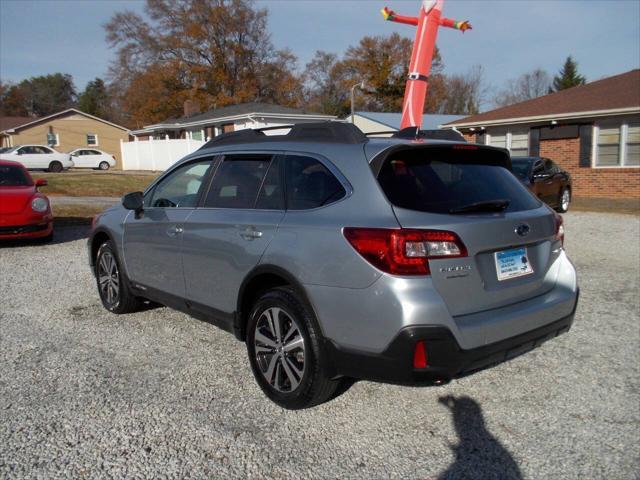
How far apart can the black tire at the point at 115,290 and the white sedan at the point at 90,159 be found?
34.2m

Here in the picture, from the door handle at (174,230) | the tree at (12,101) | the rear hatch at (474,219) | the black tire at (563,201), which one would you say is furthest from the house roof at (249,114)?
the tree at (12,101)

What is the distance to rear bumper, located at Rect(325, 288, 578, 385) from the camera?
284 centimetres

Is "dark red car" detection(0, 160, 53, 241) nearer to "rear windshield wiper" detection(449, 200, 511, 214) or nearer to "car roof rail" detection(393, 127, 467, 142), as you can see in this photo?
"car roof rail" detection(393, 127, 467, 142)

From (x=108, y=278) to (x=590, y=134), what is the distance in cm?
1834

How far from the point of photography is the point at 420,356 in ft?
9.37

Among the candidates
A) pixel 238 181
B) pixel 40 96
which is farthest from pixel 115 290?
pixel 40 96

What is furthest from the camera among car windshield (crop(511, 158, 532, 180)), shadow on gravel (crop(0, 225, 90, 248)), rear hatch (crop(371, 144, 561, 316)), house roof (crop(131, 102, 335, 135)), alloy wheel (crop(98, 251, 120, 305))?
house roof (crop(131, 102, 335, 135))

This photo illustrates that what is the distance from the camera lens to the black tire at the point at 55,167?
108ft

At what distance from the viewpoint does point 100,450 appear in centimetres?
302

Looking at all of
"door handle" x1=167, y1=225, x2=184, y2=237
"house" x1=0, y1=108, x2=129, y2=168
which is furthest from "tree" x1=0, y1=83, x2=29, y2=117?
"door handle" x1=167, y1=225, x2=184, y2=237

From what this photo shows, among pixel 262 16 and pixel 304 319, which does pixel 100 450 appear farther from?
pixel 262 16

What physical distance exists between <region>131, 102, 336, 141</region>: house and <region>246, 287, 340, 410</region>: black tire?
2484 cm

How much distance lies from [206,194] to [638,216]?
12.9m

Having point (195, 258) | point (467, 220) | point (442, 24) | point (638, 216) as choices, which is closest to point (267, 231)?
point (195, 258)
